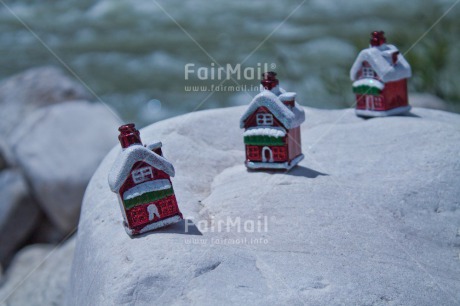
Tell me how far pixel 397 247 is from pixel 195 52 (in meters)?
9.57

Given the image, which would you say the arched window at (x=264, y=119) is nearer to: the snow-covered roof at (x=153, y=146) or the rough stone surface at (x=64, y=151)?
the snow-covered roof at (x=153, y=146)

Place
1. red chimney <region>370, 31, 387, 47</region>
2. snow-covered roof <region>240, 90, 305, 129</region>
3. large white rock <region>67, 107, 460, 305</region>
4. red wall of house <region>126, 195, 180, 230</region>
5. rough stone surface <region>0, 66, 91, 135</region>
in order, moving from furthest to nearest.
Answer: rough stone surface <region>0, 66, 91, 135</region>
red chimney <region>370, 31, 387, 47</region>
snow-covered roof <region>240, 90, 305, 129</region>
red wall of house <region>126, 195, 180, 230</region>
large white rock <region>67, 107, 460, 305</region>

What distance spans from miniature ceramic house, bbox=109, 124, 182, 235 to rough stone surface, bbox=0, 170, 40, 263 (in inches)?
169

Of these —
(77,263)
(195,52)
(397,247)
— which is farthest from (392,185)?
(195,52)

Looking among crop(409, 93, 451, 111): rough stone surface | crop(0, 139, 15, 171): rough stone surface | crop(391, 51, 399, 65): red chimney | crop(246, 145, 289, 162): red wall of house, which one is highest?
crop(391, 51, 399, 65): red chimney

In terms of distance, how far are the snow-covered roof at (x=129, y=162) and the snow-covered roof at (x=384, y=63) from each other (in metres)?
2.12

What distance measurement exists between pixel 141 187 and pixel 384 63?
2308 mm

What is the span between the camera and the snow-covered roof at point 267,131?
3.86 m

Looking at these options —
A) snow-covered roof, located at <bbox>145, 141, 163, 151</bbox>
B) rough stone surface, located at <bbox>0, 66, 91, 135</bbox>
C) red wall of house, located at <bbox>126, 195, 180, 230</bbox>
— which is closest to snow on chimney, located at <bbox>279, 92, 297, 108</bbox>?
snow-covered roof, located at <bbox>145, 141, 163, 151</bbox>

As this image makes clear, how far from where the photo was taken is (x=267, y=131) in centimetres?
389

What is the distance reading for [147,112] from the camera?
10914 mm

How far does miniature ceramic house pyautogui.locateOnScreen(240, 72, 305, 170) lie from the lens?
3848 mm

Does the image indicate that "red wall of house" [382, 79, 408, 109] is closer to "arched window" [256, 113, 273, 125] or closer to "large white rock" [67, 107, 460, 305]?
"large white rock" [67, 107, 460, 305]

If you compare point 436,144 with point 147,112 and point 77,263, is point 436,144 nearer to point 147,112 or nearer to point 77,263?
point 77,263
